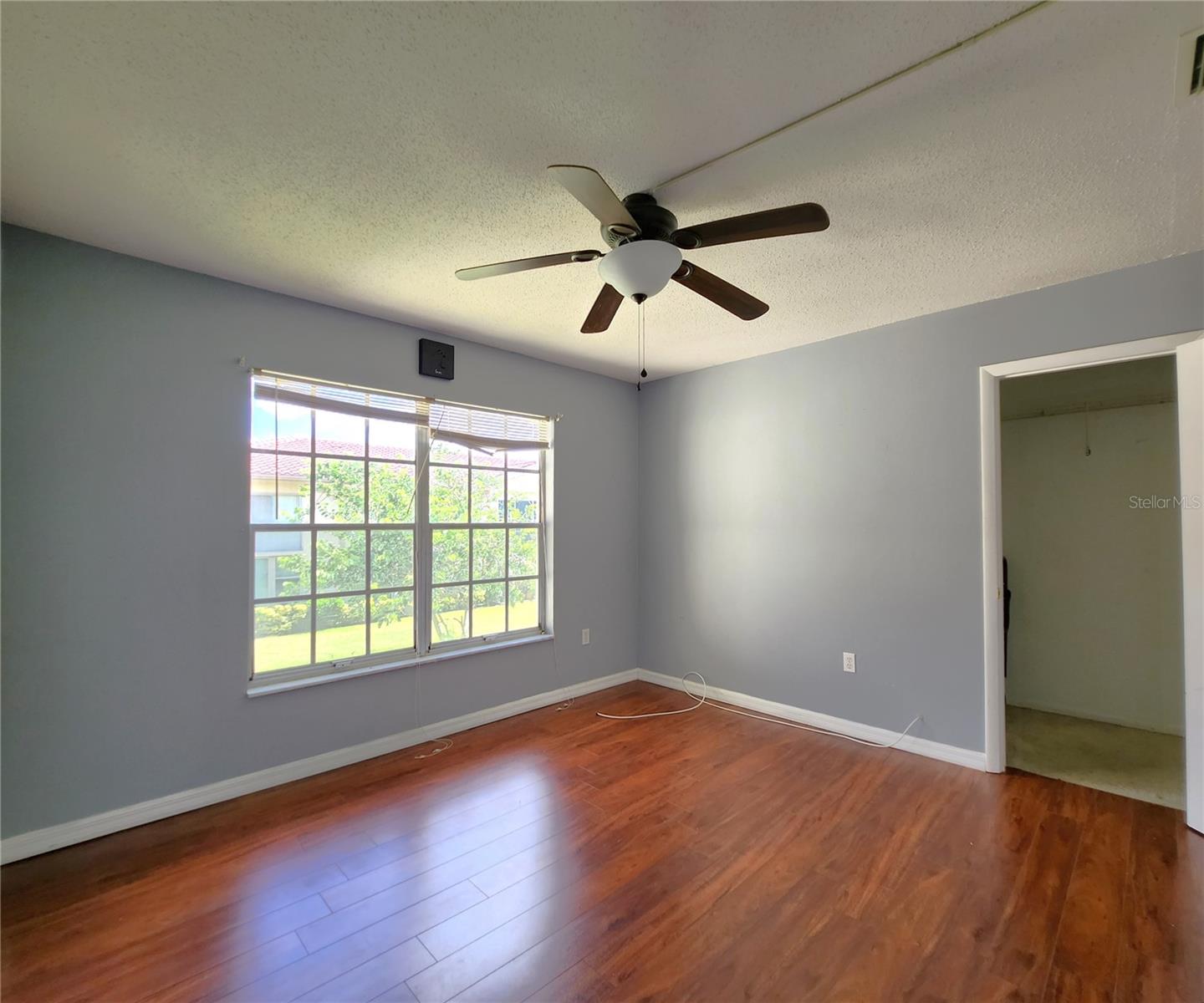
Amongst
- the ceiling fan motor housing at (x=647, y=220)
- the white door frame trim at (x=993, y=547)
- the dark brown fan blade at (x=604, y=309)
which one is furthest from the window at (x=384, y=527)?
the white door frame trim at (x=993, y=547)

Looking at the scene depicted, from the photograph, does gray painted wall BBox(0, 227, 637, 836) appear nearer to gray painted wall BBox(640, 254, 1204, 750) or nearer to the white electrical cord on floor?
the white electrical cord on floor

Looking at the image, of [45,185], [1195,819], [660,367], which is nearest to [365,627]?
[45,185]

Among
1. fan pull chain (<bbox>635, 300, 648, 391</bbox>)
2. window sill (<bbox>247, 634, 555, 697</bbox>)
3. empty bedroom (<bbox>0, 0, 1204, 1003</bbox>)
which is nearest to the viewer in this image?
empty bedroom (<bbox>0, 0, 1204, 1003</bbox>)

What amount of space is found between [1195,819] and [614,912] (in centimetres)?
255

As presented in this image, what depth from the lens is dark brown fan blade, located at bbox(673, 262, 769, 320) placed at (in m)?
1.92

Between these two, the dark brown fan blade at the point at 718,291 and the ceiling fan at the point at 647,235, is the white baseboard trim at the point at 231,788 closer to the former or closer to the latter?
the ceiling fan at the point at 647,235

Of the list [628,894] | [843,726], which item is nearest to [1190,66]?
[628,894]

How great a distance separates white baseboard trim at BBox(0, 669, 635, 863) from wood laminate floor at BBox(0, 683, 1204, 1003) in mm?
58

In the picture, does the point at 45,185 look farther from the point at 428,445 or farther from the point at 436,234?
the point at 428,445

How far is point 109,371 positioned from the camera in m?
2.31

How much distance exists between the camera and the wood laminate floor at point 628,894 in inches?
61.0

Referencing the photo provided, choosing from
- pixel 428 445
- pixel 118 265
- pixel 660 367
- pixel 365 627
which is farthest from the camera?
pixel 660 367

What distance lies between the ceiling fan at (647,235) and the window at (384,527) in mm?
1463

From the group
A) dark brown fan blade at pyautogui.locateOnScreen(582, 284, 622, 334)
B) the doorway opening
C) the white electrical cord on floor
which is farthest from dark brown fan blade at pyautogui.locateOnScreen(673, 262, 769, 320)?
the white electrical cord on floor
